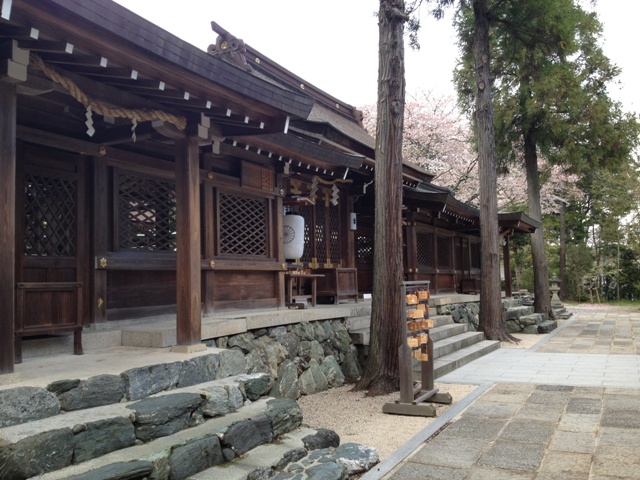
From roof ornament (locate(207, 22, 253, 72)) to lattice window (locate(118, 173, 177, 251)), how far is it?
12.9 feet

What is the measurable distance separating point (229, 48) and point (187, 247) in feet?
18.8

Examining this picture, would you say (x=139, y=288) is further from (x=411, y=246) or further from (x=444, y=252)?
(x=444, y=252)

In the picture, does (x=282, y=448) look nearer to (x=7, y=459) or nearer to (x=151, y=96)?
(x=7, y=459)

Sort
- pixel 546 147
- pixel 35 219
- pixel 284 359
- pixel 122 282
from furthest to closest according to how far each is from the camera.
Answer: pixel 546 147 → pixel 284 359 → pixel 122 282 → pixel 35 219

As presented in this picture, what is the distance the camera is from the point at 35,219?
5.29 metres

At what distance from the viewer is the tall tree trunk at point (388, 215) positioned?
6977 mm

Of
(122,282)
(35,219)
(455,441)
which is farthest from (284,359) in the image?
(35,219)

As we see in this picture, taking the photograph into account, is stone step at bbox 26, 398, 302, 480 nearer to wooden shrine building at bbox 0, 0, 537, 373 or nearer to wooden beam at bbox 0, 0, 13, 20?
wooden shrine building at bbox 0, 0, 537, 373

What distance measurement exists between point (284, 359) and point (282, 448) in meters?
2.73

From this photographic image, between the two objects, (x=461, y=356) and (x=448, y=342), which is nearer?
(x=461, y=356)

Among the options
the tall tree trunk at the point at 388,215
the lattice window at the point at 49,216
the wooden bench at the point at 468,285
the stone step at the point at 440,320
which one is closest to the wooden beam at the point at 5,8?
the lattice window at the point at 49,216

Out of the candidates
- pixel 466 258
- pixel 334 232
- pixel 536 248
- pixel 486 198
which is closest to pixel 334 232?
pixel 334 232

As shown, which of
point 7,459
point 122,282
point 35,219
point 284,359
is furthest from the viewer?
point 284,359

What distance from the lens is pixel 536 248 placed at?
57.3 ft
